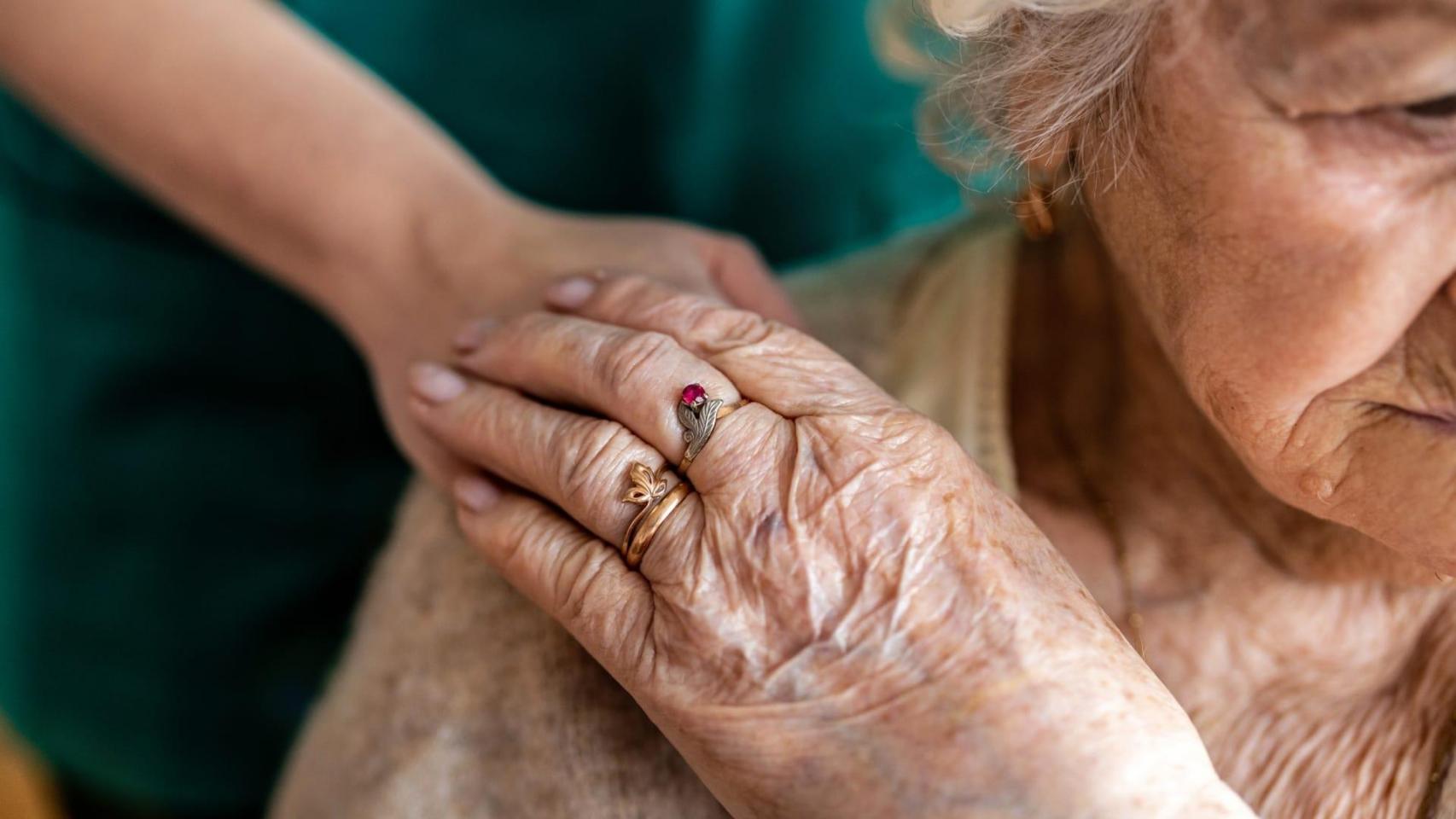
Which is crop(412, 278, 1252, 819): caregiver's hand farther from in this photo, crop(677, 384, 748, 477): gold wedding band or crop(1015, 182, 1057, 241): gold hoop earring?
crop(1015, 182, 1057, 241): gold hoop earring

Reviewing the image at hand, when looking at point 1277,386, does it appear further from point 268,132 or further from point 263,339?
point 263,339

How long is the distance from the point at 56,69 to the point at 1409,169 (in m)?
1.30

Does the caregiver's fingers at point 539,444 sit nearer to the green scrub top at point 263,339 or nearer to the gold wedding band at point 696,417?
the gold wedding band at point 696,417

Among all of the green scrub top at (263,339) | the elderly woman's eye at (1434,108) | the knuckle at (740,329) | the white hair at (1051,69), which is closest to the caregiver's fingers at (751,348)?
the knuckle at (740,329)

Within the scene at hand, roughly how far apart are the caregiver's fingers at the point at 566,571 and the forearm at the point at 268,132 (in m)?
0.36

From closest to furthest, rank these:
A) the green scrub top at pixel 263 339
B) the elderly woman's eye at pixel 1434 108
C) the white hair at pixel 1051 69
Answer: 1. the elderly woman's eye at pixel 1434 108
2. the white hair at pixel 1051 69
3. the green scrub top at pixel 263 339

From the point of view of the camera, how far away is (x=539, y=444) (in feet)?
2.94

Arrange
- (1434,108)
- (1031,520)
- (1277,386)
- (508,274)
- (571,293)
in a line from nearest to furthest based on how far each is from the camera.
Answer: (1434,108)
(1277,386)
(1031,520)
(571,293)
(508,274)

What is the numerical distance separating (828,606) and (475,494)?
339 mm

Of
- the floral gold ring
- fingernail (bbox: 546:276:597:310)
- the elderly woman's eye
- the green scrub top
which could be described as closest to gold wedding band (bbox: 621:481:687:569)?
the floral gold ring

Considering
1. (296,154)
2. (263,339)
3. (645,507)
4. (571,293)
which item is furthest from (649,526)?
(263,339)

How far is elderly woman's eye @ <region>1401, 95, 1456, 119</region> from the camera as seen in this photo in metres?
0.68

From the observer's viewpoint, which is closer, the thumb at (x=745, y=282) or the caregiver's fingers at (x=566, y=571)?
the caregiver's fingers at (x=566, y=571)

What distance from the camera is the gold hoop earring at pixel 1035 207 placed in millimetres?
987
